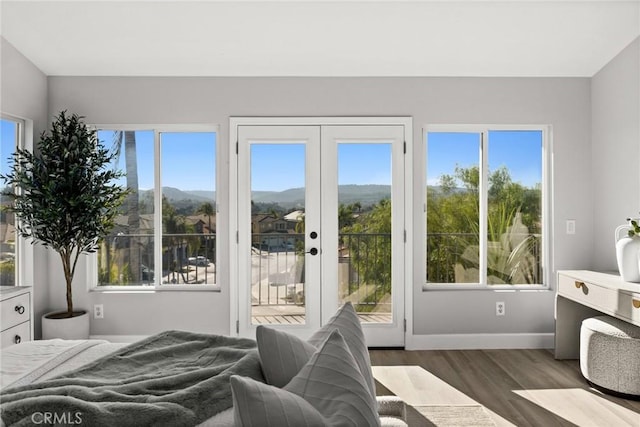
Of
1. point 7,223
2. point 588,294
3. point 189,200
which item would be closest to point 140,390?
point 189,200

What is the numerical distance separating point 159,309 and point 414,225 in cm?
246

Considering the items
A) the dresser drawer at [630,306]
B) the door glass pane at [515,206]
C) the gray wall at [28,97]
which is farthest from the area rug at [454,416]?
the gray wall at [28,97]

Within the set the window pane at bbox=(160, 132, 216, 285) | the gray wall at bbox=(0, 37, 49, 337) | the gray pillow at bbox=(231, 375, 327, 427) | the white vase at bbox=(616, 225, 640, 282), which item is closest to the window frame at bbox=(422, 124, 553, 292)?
the white vase at bbox=(616, 225, 640, 282)

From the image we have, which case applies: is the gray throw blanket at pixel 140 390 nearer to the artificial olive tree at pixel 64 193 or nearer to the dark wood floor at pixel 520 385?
the dark wood floor at pixel 520 385

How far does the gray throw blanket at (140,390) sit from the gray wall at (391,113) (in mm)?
2326

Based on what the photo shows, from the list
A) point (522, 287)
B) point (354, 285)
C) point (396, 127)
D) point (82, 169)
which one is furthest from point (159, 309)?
point (522, 287)

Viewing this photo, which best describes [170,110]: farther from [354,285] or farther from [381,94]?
[354,285]

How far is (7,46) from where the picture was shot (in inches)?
139

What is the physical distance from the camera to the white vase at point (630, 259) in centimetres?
310

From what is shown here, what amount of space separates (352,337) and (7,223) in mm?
3511

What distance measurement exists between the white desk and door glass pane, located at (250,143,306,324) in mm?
2215

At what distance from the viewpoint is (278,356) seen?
141 cm

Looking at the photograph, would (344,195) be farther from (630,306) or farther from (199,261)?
(630,306)

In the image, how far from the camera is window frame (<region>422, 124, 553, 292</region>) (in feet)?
13.4
